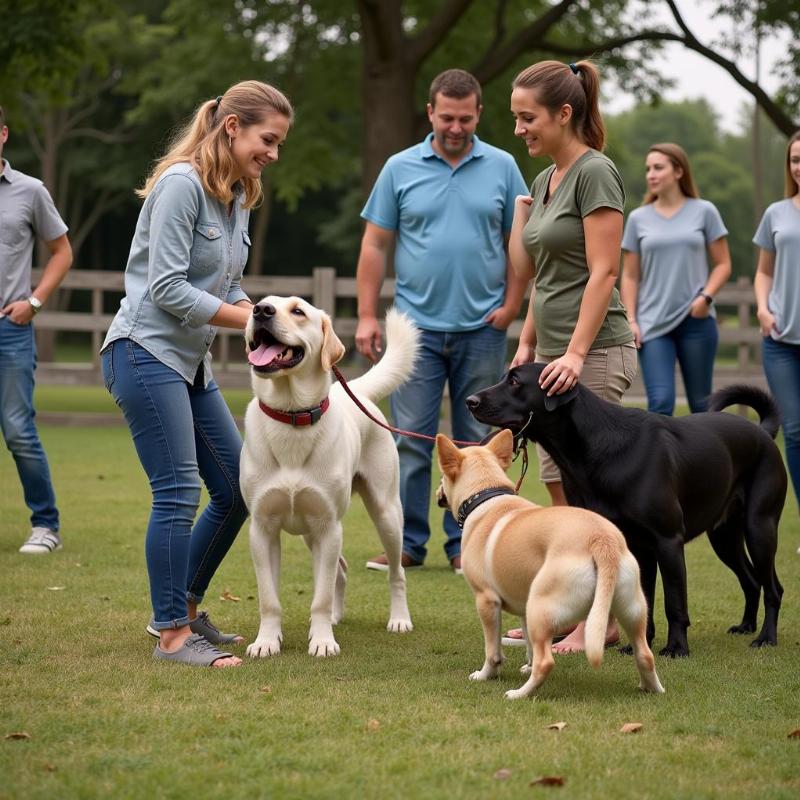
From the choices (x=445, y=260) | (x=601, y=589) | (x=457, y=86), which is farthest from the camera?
(x=445, y=260)

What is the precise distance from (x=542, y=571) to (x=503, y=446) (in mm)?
821

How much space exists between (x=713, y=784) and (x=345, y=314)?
4194cm

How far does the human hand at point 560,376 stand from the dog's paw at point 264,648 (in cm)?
157

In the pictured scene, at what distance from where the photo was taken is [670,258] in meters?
8.38

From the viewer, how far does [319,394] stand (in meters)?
4.92

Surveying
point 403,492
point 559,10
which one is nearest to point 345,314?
point 559,10

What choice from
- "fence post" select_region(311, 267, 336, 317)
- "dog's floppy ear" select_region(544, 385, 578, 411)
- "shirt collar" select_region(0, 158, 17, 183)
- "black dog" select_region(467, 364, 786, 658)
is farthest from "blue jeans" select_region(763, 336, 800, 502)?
"fence post" select_region(311, 267, 336, 317)

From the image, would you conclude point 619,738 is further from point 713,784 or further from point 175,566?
point 175,566

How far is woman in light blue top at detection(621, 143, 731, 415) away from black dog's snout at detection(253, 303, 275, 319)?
4145 millimetres

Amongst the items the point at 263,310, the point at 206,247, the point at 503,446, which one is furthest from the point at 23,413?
the point at 503,446

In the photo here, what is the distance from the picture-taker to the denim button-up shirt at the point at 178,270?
4555mm

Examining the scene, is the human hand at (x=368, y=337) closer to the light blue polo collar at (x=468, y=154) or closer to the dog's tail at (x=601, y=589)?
the light blue polo collar at (x=468, y=154)

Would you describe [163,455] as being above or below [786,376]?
below

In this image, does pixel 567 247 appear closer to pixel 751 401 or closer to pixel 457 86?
pixel 751 401
